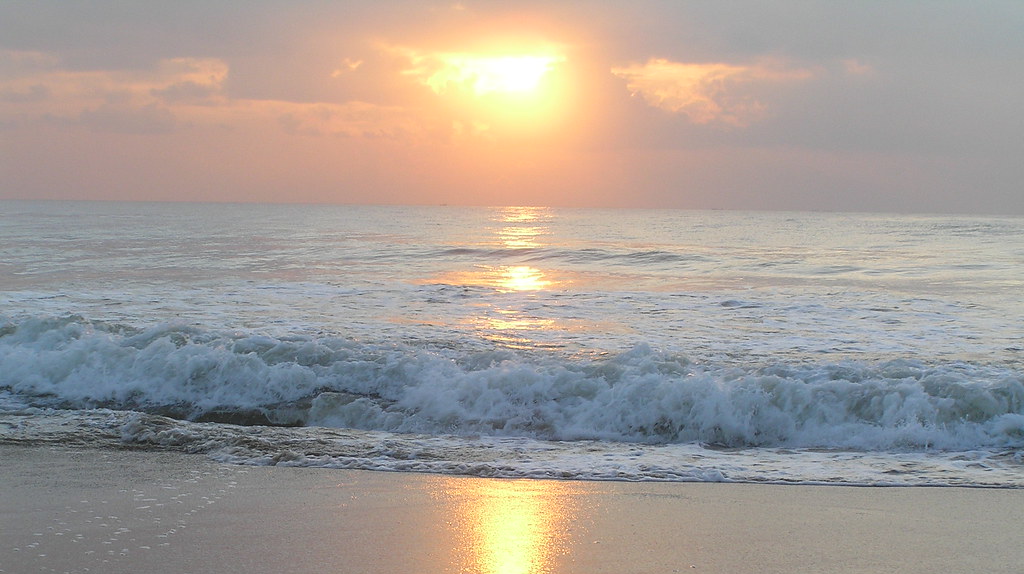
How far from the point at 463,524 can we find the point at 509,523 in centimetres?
31

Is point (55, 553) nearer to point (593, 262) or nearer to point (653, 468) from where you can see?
point (653, 468)

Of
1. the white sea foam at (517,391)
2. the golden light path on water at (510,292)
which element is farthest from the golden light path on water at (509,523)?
the golden light path on water at (510,292)

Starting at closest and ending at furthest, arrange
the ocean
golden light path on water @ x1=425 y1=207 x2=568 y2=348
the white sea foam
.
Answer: the ocean, the white sea foam, golden light path on water @ x1=425 y1=207 x2=568 y2=348

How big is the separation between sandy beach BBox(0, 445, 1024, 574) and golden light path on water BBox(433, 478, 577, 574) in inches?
0.6

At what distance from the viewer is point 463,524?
5445 mm

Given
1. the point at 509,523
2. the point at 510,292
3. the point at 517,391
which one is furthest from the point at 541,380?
the point at 510,292

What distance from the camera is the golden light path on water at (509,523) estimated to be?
15.6ft

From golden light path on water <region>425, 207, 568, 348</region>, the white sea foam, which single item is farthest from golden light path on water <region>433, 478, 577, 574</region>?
golden light path on water <region>425, 207, 568, 348</region>

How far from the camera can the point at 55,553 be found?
190 inches

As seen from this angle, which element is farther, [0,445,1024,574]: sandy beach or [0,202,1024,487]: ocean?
[0,202,1024,487]: ocean

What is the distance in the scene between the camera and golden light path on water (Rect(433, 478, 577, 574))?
475cm

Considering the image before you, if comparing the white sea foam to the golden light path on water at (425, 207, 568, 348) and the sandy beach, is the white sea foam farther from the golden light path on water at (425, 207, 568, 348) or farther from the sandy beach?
the golden light path on water at (425, 207, 568, 348)

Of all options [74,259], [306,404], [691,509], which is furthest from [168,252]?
[691,509]

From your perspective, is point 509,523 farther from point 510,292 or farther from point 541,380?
point 510,292
